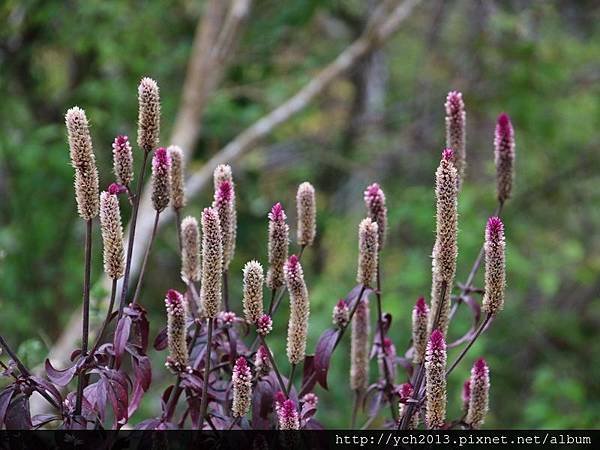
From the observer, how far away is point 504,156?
1.83 metres

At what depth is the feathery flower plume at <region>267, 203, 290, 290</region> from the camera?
155 centimetres

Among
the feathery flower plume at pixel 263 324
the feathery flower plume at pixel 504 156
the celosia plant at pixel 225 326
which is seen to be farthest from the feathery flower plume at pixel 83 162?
the feathery flower plume at pixel 504 156

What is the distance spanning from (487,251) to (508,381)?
5.37m

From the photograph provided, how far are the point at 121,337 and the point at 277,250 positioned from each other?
35 cm

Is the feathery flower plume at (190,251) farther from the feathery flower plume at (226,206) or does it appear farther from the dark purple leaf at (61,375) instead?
the dark purple leaf at (61,375)

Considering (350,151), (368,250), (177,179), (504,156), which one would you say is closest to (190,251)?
(177,179)

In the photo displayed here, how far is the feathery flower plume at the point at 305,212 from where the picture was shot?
1645 millimetres

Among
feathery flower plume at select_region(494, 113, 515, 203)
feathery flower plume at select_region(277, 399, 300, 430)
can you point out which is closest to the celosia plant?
feathery flower plume at select_region(277, 399, 300, 430)

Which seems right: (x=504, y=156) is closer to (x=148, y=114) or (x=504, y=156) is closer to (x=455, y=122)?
(x=455, y=122)

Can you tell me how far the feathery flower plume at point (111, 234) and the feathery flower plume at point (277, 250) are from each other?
31 cm

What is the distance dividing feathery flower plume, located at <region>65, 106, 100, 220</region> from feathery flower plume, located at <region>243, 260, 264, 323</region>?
0.94 feet

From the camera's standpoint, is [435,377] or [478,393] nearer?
[435,377]

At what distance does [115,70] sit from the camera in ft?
19.5
